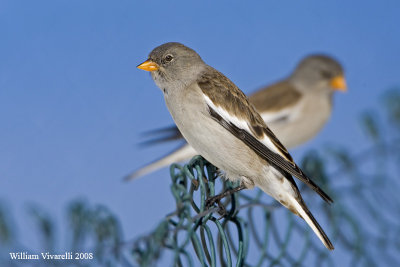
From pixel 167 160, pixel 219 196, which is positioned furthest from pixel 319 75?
pixel 219 196

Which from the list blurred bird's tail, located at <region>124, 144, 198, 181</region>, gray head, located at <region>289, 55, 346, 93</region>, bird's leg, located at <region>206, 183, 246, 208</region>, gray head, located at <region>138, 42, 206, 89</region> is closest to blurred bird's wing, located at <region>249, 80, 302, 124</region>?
gray head, located at <region>289, 55, 346, 93</region>

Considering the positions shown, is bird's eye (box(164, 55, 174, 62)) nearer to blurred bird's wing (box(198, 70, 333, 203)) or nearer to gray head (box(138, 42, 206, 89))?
gray head (box(138, 42, 206, 89))

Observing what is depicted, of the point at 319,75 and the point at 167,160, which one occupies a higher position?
the point at 319,75

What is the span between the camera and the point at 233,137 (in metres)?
2.49

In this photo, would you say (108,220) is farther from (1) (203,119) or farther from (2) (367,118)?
(2) (367,118)

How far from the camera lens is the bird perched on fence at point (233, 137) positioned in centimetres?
244

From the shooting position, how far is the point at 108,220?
253 centimetres

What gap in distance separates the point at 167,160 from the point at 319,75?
2.14 metres

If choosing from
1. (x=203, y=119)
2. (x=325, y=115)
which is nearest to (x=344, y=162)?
(x=203, y=119)

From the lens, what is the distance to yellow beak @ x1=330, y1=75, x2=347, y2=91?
5773mm

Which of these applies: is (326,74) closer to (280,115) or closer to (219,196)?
(280,115)

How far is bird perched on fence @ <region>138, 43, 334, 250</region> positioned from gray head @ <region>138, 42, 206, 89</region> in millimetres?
27

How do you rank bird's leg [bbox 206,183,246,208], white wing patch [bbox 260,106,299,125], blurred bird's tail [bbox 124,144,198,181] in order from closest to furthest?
bird's leg [bbox 206,183,246,208] < blurred bird's tail [bbox 124,144,198,181] < white wing patch [bbox 260,106,299,125]

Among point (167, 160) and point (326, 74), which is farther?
point (326, 74)
